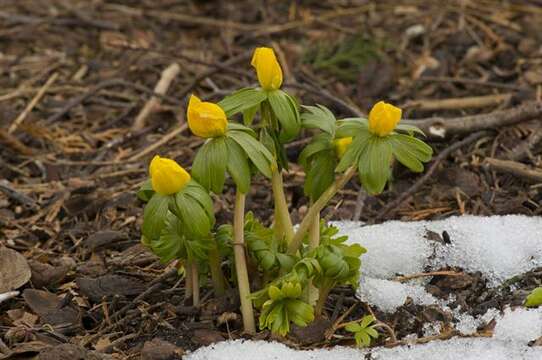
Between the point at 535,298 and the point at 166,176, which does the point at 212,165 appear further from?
the point at 535,298

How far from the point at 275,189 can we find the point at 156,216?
37cm

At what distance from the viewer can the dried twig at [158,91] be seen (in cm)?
384

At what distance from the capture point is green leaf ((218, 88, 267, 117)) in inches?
83.3

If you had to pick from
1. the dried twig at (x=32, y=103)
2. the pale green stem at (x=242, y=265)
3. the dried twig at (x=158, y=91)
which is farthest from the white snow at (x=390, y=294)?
the dried twig at (x=32, y=103)

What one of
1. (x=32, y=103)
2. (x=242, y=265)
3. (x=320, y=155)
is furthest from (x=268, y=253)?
(x=32, y=103)

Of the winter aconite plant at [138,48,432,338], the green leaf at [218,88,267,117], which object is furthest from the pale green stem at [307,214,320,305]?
the green leaf at [218,88,267,117]

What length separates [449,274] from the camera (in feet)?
8.24

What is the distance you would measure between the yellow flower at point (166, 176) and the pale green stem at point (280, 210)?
0.97 feet

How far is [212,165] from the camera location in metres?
2.03

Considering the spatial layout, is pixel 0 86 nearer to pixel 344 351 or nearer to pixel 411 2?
pixel 411 2

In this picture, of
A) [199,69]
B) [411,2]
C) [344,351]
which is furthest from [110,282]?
[411,2]

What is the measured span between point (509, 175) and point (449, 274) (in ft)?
2.39

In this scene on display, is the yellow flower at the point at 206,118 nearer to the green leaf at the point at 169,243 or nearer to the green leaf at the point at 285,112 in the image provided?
the green leaf at the point at 285,112

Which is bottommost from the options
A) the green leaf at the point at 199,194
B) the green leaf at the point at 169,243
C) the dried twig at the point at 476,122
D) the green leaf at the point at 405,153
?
the dried twig at the point at 476,122
